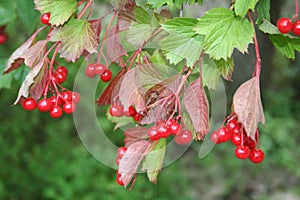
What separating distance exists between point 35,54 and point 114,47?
0.50ft

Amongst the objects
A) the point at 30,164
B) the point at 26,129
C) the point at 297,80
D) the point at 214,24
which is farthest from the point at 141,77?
the point at 297,80

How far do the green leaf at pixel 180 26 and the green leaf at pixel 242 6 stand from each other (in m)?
0.08

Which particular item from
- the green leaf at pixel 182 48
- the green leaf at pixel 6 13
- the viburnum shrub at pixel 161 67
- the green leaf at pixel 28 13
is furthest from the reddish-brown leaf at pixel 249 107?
the green leaf at pixel 6 13

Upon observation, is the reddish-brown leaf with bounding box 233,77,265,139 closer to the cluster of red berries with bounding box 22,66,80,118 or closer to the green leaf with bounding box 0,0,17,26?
the cluster of red berries with bounding box 22,66,80,118

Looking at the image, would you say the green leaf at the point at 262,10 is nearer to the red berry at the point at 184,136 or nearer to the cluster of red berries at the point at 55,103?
the red berry at the point at 184,136

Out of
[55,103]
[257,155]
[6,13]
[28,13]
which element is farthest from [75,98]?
[6,13]

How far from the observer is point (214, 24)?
80cm

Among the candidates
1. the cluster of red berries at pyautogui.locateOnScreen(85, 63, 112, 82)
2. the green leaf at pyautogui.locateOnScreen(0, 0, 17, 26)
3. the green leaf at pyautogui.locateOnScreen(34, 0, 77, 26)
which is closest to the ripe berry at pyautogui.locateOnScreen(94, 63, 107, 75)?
the cluster of red berries at pyautogui.locateOnScreen(85, 63, 112, 82)

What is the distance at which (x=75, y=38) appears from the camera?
2.84ft

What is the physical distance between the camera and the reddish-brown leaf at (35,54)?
0.89m

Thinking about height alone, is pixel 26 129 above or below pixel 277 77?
above

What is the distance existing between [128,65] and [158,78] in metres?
0.10

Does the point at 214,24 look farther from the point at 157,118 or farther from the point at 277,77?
the point at 277,77

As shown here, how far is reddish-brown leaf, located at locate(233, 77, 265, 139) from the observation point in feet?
2.35
